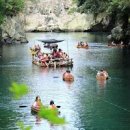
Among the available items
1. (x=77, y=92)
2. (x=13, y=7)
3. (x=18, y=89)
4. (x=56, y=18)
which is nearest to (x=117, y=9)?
(x=13, y=7)

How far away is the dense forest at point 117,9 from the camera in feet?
232

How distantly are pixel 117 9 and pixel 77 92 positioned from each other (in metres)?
40.0

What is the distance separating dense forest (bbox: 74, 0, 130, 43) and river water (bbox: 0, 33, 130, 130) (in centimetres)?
816

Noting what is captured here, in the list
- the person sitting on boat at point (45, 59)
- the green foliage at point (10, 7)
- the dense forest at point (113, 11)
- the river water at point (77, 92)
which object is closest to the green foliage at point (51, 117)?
the river water at point (77, 92)

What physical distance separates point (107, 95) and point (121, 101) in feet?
8.14

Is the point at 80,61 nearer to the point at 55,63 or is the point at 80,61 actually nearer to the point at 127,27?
the point at 55,63

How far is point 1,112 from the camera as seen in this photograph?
1150 inches

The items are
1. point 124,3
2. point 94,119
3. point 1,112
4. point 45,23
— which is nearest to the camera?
point 94,119

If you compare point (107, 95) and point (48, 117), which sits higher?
point (48, 117)

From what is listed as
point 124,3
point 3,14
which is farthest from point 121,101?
point 3,14

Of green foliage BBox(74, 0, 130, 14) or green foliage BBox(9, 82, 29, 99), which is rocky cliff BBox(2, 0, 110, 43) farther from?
green foliage BBox(9, 82, 29, 99)

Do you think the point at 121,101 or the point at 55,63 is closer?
the point at 121,101

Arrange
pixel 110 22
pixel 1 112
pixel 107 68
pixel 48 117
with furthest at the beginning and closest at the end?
pixel 110 22 < pixel 107 68 < pixel 1 112 < pixel 48 117

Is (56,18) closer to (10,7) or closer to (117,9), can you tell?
(10,7)
